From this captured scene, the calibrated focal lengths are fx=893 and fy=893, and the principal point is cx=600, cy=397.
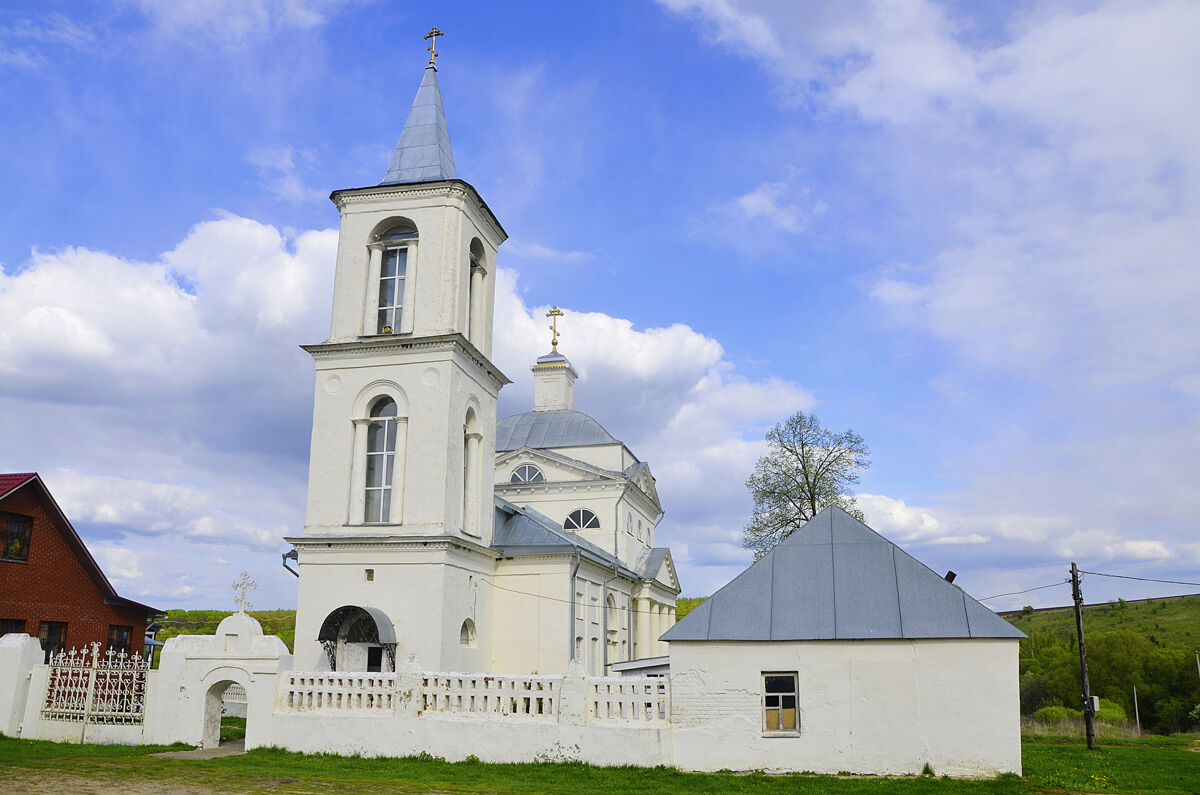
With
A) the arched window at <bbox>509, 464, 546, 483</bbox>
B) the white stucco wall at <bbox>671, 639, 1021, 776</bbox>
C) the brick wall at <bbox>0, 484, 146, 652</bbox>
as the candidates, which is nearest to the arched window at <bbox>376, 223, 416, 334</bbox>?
the brick wall at <bbox>0, 484, 146, 652</bbox>

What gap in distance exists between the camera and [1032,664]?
149 ft

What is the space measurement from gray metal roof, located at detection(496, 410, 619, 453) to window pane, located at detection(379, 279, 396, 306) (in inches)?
564

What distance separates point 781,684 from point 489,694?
481cm

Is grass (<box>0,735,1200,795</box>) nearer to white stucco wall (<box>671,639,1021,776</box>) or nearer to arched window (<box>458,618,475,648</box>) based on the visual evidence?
white stucco wall (<box>671,639,1021,776</box>)

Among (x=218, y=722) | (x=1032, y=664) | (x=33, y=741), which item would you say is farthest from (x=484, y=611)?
(x=1032, y=664)

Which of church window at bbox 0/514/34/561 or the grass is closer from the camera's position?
the grass

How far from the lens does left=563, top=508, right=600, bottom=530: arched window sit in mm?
34750

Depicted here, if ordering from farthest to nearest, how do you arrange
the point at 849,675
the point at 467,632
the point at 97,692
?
the point at 467,632 → the point at 97,692 → the point at 849,675

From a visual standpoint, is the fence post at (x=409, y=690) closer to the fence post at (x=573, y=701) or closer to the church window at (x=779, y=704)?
the fence post at (x=573, y=701)

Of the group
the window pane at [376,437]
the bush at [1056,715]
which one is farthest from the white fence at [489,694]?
the bush at [1056,715]

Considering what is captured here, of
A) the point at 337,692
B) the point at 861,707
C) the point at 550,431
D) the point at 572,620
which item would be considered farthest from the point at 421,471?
the point at 550,431

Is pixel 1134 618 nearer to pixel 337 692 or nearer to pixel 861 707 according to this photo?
pixel 861 707

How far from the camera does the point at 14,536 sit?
2248cm

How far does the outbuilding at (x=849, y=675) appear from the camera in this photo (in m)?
13.0
